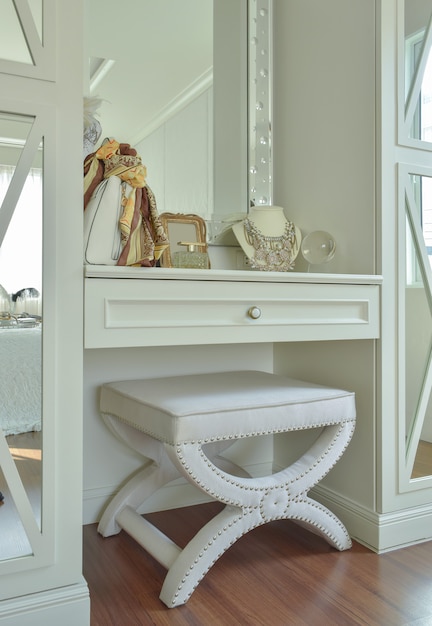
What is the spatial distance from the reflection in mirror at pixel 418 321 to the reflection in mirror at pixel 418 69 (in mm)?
167

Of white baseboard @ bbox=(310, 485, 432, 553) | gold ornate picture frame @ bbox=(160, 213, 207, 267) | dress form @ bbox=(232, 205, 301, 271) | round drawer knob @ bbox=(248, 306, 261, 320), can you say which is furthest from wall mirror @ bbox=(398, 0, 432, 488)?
gold ornate picture frame @ bbox=(160, 213, 207, 267)

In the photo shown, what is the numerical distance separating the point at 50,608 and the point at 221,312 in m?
0.79

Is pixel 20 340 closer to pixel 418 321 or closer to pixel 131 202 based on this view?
pixel 131 202

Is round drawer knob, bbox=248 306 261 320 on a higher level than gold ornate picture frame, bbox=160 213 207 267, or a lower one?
lower

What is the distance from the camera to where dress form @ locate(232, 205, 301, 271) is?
1969mm

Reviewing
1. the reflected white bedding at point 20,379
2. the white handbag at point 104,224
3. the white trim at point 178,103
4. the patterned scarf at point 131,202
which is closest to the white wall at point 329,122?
the white trim at point 178,103

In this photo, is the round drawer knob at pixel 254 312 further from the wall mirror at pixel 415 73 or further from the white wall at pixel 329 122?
the wall mirror at pixel 415 73

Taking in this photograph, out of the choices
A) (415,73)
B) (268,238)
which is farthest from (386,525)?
(415,73)

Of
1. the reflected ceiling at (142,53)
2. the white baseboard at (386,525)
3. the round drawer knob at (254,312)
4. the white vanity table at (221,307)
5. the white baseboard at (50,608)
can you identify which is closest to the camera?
the white baseboard at (50,608)

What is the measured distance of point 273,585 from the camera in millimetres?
1517

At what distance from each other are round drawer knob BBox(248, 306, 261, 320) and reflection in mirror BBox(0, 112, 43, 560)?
1.83 feet

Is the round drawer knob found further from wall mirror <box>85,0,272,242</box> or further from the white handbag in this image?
wall mirror <box>85,0,272,242</box>

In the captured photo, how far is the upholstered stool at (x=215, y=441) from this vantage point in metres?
1.40

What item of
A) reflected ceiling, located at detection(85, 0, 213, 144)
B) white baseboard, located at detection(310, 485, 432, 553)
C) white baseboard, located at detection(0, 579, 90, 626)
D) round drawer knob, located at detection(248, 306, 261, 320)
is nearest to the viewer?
white baseboard, located at detection(0, 579, 90, 626)
